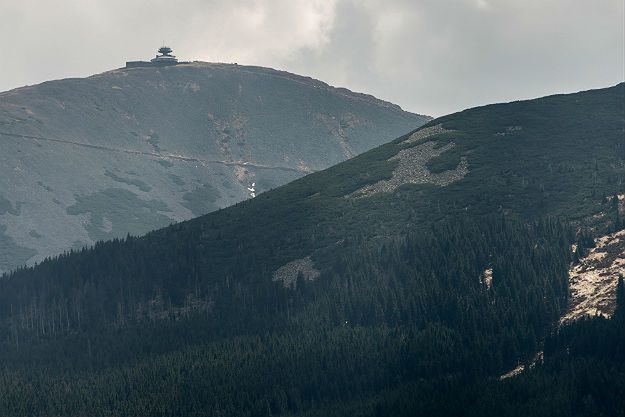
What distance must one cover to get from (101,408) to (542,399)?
217ft

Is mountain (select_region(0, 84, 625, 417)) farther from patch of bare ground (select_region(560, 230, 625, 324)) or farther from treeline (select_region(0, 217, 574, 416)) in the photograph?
patch of bare ground (select_region(560, 230, 625, 324))

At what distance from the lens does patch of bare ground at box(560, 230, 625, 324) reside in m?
155

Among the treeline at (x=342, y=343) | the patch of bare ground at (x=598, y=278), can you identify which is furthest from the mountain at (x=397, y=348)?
the patch of bare ground at (x=598, y=278)

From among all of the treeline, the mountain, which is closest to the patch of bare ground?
the mountain

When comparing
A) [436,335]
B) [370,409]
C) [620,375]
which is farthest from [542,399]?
[436,335]

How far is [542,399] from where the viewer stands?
12394cm

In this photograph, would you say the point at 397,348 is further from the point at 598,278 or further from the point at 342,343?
the point at 598,278

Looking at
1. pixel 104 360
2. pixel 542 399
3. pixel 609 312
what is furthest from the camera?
pixel 104 360

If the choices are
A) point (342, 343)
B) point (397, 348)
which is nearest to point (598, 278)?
point (397, 348)

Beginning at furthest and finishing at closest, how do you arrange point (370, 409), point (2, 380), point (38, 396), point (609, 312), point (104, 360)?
point (104, 360) < point (2, 380) < point (38, 396) < point (609, 312) < point (370, 409)

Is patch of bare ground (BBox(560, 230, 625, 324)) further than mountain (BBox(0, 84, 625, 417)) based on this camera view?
Yes

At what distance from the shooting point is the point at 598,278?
163250 millimetres

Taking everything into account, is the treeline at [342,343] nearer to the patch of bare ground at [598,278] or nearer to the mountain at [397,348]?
the mountain at [397,348]

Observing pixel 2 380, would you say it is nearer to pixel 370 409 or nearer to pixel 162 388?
pixel 162 388
